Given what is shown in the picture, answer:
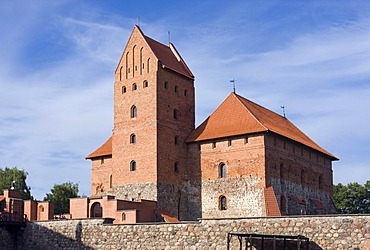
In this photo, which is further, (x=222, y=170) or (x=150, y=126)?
(x=150, y=126)

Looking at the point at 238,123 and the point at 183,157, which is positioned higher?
the point at 238,123

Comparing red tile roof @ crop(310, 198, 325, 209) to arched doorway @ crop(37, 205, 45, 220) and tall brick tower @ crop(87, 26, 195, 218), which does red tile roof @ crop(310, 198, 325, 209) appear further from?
arched doorway @ crop(37, 205, 45, 220)

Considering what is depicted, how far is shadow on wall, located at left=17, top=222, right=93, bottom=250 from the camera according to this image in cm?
3026

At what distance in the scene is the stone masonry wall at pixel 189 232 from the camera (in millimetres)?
22172

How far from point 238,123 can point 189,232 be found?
48.9 feet

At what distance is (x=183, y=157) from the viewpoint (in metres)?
40.9

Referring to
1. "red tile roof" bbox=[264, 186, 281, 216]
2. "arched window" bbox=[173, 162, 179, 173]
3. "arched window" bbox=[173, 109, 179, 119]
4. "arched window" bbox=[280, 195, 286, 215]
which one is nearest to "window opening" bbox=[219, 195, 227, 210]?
"red tile roof" bbox=[264, 186, 281, 216]

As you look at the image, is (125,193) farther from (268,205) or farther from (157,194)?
(268,205)

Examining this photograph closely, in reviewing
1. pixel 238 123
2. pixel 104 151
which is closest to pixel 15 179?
pixel 104 151

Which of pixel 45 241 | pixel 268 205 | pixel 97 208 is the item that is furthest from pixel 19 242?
pixel 268 205

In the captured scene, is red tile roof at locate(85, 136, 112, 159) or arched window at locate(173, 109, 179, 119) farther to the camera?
red tile roof at locate(85, 136, 112, 159)

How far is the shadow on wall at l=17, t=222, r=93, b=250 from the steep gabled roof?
41.0 feet

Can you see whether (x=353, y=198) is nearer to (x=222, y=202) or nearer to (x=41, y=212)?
(x=222, y=202)

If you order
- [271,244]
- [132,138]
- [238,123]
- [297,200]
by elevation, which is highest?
[238,123]
